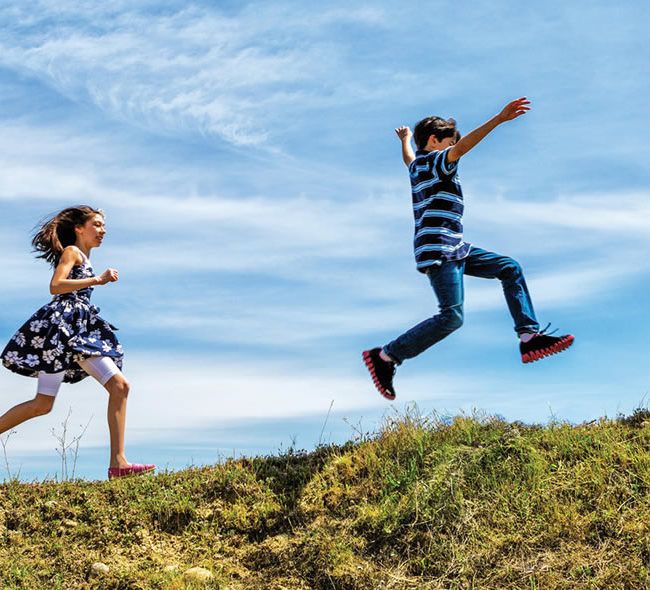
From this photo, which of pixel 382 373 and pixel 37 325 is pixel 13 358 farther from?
pixel 382 373

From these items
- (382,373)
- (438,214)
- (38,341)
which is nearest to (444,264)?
(438,214)

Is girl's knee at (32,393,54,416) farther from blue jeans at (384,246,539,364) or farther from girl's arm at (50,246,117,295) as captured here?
blue jeans at (384,246,539,364)

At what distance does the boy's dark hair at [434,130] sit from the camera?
8.55 meters

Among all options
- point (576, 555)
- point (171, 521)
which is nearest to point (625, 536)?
point (576, 555)

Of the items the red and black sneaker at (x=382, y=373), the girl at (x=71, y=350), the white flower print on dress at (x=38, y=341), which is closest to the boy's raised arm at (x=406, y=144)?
the red and black sneaker at (x=382, y=373)

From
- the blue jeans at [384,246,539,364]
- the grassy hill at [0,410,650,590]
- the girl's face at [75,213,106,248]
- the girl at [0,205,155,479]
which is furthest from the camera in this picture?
the girl's face at [75,213,106,248]

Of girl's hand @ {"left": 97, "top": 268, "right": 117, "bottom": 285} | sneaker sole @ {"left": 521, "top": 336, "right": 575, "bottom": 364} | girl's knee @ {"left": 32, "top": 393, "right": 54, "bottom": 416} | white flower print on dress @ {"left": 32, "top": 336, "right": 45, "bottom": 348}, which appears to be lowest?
girl's knee @ {"left": 32, "top": 393, "right": 54, "bottom": 416}

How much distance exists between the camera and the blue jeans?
26.5 feet

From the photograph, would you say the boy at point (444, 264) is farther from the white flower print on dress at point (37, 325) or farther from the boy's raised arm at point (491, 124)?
the white flower print on dress at point (37, 325)

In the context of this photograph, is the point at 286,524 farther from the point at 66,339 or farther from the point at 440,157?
the point at 440,157

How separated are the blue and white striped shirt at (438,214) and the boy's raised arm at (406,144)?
0.72 metres

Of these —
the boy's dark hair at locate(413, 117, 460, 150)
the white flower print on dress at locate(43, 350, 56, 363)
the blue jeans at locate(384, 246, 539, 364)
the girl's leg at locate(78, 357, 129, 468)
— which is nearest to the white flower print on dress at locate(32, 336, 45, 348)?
the white flower print on dress at locate(43, 350, 56, 363)

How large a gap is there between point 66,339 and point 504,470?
4715mm

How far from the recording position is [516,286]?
27.9 feet
